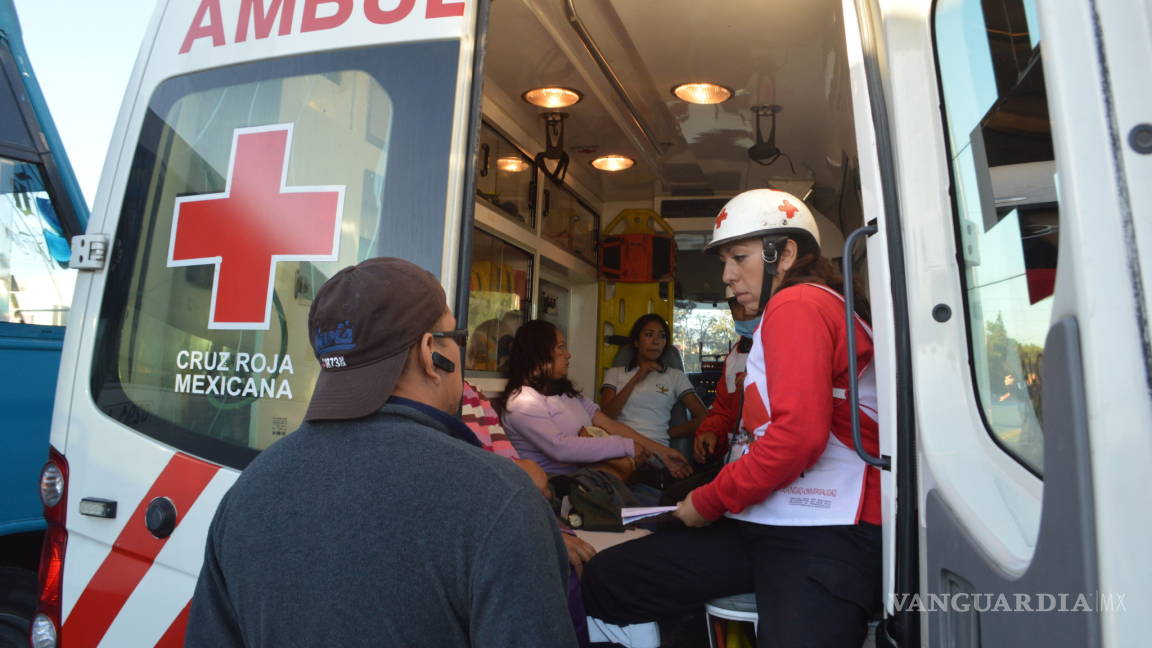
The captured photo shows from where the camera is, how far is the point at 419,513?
101 centimetres

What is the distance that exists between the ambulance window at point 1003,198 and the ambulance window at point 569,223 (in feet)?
14.4

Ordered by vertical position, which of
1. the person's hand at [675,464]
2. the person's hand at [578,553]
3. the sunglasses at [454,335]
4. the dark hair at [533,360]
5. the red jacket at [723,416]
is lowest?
the person's hand at [578,553]

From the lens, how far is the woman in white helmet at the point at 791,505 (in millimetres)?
1786

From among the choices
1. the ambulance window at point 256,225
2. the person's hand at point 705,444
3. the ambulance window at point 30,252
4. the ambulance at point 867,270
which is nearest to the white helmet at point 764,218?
the ambulance at point 867,270

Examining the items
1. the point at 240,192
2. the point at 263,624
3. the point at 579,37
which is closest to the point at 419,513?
the point at 263,624

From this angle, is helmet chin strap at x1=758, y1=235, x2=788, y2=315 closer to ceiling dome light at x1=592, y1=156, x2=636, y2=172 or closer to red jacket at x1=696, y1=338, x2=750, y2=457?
red jacket at x1=696, y1=338, x2=750, y2=457

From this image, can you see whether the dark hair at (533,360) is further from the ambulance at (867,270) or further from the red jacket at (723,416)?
the ambulance at (867,270)

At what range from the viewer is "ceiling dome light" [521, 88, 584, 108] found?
4562 mm

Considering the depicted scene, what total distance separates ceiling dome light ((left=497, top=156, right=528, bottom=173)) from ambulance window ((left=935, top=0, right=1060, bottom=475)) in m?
3.83

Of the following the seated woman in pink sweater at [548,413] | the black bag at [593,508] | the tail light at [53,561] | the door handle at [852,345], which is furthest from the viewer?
the seated woman in pink sweater at [548,413]

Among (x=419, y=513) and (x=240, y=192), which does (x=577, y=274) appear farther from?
(x=419, y=513)

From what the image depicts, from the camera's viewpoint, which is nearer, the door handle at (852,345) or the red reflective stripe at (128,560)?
the door handle at (852,345)

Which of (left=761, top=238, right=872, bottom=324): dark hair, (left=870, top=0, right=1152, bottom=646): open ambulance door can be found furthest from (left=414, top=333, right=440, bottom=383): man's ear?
(left=761, top=238, right=872, bottom=324): dark hair

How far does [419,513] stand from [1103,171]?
2.70 ft
